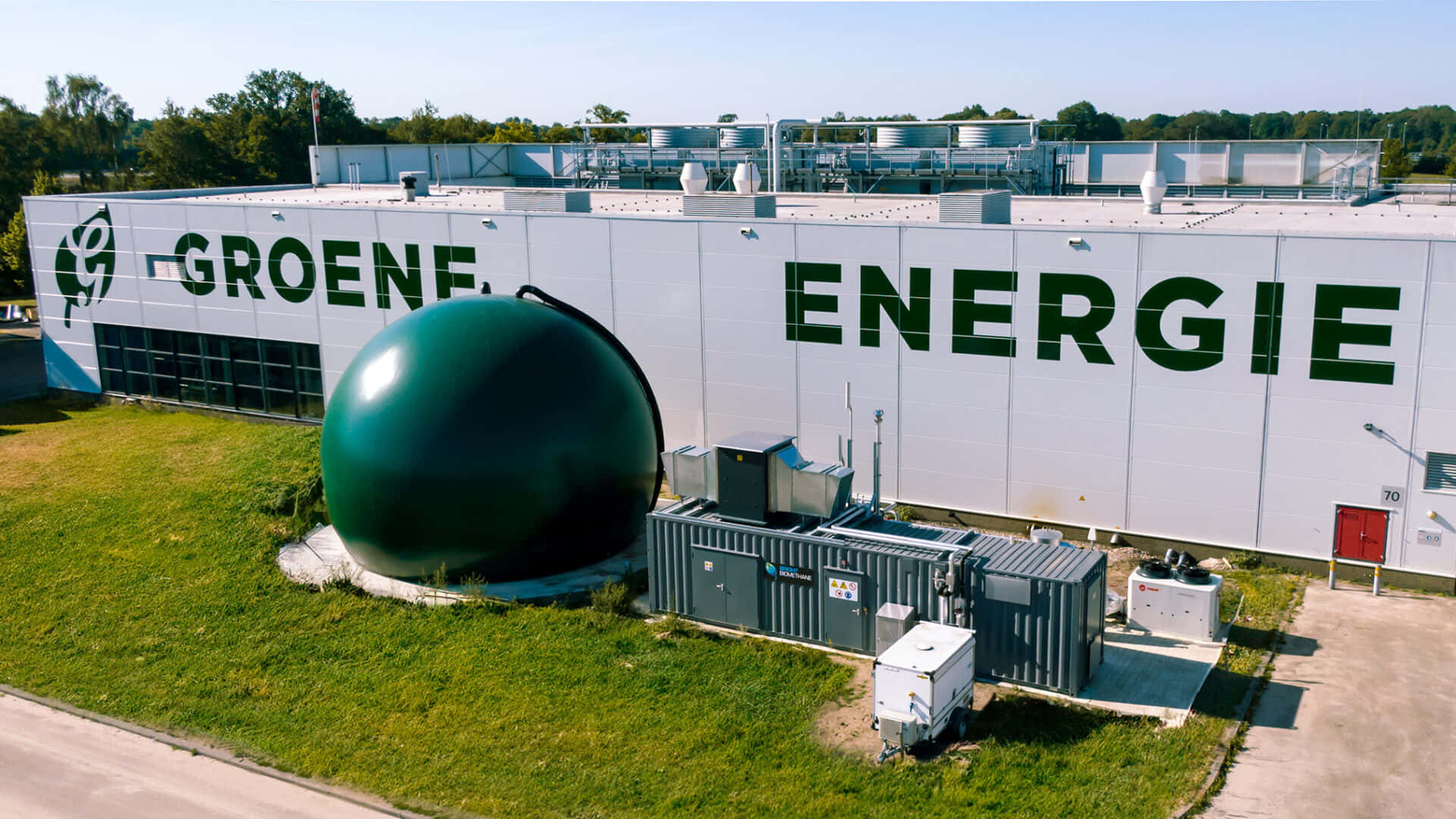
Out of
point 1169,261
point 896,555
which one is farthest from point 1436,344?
point 896,555

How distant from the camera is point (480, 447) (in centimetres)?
1995

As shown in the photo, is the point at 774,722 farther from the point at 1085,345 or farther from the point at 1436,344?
the point at 1436,344

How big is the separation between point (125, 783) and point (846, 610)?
33.3ft

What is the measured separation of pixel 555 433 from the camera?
20.4m

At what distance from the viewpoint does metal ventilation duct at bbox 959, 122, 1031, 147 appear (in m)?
41.1

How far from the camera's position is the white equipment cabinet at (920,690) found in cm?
1484

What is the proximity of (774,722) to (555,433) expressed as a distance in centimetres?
691

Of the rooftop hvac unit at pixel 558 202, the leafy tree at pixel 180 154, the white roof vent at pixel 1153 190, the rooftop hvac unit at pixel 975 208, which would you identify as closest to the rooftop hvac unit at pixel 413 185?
the rooftop hvac unit at pixel 558 202

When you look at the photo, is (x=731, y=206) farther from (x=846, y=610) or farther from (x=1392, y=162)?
(x=1392, y=162)

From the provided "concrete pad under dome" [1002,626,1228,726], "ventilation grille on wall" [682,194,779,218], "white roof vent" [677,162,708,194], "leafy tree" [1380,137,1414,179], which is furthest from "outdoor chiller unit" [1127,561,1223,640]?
"leafy tree" [1380,137,1414,179]

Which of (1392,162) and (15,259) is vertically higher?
(1392,162)

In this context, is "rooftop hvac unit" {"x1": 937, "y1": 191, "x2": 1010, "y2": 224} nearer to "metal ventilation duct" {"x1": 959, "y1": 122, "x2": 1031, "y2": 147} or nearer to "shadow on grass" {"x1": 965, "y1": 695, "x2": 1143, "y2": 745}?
"shadow on grass" {"x1": 965, "y1": 695, "x2": 1143, "y2": 745}

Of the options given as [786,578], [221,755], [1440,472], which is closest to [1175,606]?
[1440,472]

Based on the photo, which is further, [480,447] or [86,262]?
[86,262]
